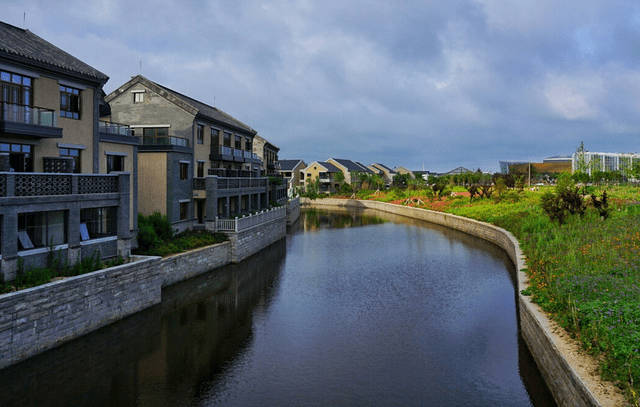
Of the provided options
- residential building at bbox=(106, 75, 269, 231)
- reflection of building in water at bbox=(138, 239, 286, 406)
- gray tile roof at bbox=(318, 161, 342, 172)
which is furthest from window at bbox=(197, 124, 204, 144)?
gray tile roof at bbox=(318, 161, 342, 172)

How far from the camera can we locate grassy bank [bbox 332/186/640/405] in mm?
9555

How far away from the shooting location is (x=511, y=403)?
37.8ft

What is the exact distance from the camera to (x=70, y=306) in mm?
14562

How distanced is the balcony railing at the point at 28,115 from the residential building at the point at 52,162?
0.11 feet

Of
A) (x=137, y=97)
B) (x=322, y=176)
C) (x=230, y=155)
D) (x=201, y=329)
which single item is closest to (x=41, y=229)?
(x=201, y=329)

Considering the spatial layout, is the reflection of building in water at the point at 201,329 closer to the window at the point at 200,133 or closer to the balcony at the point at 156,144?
the balcony at the point at 156,144

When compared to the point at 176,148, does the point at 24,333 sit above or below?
below

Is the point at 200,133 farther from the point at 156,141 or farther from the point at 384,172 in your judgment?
the point at 384,172

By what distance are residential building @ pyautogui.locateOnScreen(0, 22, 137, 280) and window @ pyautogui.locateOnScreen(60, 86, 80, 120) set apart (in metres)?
0.04

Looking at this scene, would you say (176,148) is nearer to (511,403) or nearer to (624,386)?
(511,403)

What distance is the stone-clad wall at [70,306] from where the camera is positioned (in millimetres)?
12594

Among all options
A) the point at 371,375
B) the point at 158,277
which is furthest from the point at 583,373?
the point at 158,277

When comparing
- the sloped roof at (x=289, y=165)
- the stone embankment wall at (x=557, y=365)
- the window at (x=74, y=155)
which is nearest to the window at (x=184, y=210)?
the window at (x=74, y=155)

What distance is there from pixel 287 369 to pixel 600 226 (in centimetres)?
2134
